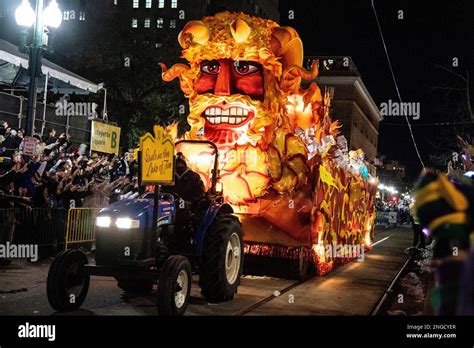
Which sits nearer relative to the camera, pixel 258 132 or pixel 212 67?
pixel 258 132

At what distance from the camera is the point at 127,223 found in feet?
25.0

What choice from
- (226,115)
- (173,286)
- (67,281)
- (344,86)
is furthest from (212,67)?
(344,86)

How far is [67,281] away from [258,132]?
546cm

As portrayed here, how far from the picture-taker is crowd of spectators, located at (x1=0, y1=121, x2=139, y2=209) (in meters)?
12.2

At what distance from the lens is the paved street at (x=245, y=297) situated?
26.8 feet

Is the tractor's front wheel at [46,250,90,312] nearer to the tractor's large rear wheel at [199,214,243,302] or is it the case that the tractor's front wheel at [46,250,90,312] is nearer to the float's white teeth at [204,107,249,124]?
the tractor's large rear wheel at [199,214,243,302]

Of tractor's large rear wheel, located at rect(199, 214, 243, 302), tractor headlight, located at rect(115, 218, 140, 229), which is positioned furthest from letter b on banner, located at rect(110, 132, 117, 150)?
tractor headlight, located at rect(115, 218, 140, 229)

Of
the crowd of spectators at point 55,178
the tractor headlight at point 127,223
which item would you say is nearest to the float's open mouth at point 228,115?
the crowd of spectators at point 55,178

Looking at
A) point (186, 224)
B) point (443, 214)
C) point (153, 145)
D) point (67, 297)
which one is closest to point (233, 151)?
point (186, 224)

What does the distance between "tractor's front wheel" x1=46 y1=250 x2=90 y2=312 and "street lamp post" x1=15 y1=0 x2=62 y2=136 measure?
629cm

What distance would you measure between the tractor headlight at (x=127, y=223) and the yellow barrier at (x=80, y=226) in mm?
5923

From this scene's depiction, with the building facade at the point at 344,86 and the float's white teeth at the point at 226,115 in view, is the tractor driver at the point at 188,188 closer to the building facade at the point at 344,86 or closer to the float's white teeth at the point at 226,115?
the float's white teeth at the point at 226,115

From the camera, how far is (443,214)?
8.50ft

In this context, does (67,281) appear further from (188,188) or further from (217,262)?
(188,188)
